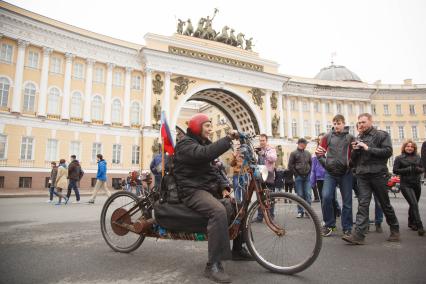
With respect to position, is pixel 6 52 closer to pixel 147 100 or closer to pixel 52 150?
pixel 52 150

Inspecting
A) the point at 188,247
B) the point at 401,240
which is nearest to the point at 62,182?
the point at 188,247

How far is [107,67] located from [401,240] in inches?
1179

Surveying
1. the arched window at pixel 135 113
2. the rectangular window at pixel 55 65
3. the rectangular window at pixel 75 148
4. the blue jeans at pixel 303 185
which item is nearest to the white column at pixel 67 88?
the rectangular window at pixel 55 65

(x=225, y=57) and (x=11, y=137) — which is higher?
(x=225, y=57)

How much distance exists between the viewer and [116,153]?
29281 millimetres

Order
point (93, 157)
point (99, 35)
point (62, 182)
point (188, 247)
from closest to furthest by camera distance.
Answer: point (188, 247)
point (62, 182)
point (93, 157)
point (99, 35)

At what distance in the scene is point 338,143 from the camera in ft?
18.2

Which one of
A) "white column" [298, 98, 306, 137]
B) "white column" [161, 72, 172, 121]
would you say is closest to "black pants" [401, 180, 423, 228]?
"white column" [161, 72, 172, 121]

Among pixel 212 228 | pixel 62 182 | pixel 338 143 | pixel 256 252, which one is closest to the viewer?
pixel 212 228

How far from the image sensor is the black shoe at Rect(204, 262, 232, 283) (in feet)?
10.1

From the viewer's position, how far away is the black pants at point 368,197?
491cm

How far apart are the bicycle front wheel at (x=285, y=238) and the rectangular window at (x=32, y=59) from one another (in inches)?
1132

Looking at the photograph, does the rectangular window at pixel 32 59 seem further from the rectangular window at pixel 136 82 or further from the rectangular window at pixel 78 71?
the rectangular window at pixel 136 82

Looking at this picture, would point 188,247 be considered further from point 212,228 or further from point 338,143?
point 338,143
